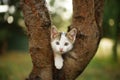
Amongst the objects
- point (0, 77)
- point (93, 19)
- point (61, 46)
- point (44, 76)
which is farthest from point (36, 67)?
point (0, 77)

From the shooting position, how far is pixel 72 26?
417 centimetres

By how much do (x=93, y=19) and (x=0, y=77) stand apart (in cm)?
339

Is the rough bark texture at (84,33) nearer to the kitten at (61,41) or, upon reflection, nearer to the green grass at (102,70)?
the kitten at (61,41)

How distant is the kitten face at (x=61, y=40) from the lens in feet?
12.8

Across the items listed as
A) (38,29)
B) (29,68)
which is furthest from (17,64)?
(38,29)

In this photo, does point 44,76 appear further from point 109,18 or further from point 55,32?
point 109,18

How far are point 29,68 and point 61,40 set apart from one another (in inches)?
226

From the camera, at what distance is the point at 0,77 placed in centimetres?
709

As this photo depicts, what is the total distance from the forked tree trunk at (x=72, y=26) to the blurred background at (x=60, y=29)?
3.09 metres

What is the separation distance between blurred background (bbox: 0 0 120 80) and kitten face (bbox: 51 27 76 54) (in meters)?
3.36

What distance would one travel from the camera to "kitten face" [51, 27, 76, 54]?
154 inches

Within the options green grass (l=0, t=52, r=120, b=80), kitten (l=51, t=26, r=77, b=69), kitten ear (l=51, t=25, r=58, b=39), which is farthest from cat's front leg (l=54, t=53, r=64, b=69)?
green grass (l=0, t=52, r=120, b=80)

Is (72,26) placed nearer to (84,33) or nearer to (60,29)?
(84,33)

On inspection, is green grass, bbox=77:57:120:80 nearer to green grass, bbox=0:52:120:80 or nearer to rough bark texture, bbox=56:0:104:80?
green grass, bbox=0:52:120:80
